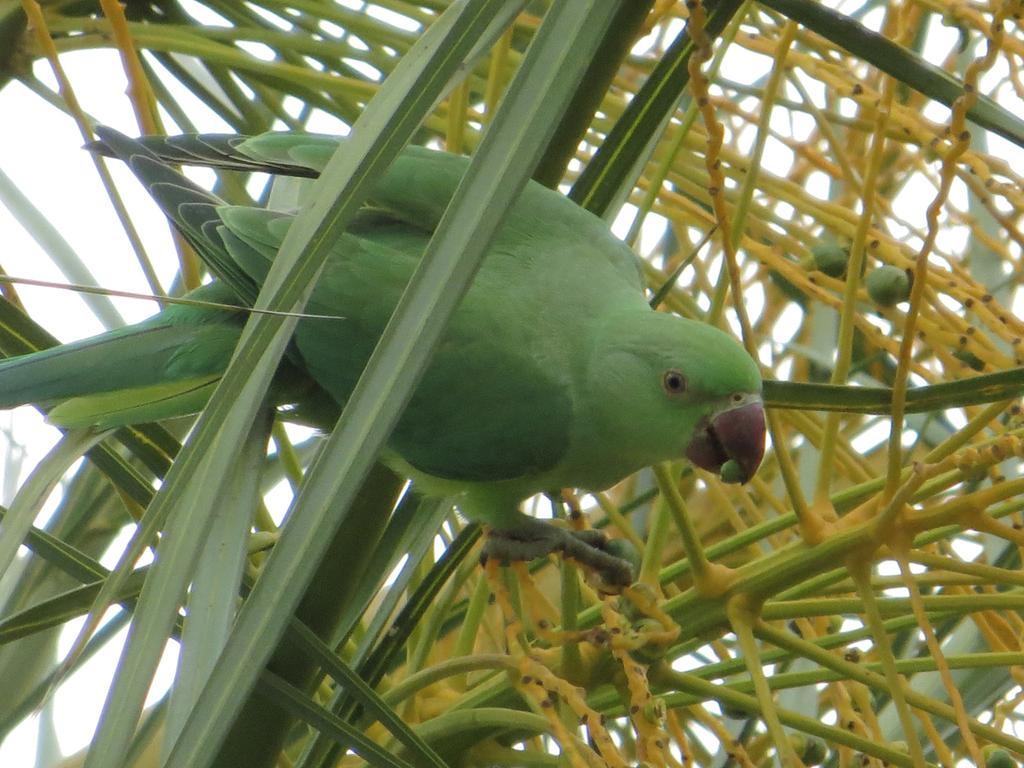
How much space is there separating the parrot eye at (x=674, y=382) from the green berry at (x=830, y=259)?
213 millimetres

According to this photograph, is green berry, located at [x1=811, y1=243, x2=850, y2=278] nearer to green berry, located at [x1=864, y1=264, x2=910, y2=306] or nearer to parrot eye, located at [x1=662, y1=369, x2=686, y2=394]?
green berry, located at [x1=864, y1=264, x2=910, y2=306]

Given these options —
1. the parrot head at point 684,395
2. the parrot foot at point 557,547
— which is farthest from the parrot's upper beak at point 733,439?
the parrot foot at point 557,547

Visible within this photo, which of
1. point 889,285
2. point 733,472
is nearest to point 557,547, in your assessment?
point 733,472

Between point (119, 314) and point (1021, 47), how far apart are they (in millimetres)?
1036

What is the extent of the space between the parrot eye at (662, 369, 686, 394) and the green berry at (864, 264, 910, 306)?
0.74 ft

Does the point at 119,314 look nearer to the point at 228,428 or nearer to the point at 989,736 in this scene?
the point at 228,428

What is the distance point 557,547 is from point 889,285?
1.49 feet

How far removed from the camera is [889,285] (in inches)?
52.9

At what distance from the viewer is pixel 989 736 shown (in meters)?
1.10

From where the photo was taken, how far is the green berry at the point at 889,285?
4.40 feet

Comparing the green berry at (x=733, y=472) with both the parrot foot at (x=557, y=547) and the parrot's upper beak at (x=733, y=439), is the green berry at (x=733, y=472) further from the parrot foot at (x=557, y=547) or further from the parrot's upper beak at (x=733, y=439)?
the parrot foot at (x=557, y=547)

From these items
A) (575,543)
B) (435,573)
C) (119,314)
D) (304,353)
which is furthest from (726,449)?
(119,314)

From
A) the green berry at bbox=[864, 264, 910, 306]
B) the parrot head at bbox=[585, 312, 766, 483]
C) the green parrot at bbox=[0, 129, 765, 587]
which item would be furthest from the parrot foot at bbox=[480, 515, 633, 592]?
the green berry at bbox=[864, 264, 910, 306]

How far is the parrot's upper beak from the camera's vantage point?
1.39m
